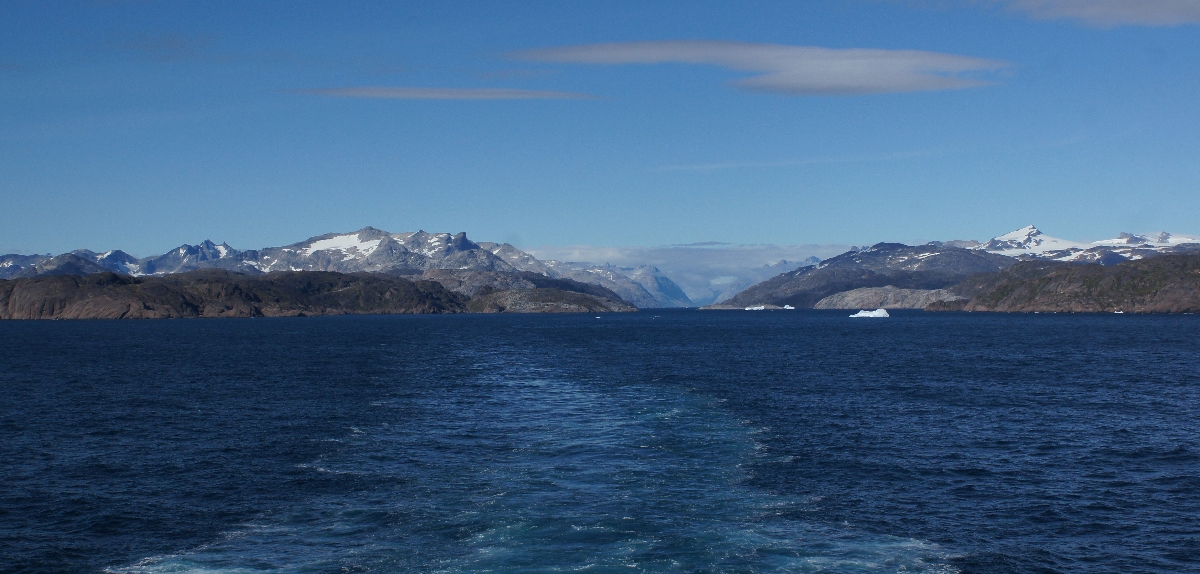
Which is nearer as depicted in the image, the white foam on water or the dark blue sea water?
the white foam on water

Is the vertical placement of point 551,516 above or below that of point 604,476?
below

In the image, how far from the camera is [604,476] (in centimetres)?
5638

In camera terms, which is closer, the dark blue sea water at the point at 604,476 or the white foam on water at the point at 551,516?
the white foam on water at the point at 551,516

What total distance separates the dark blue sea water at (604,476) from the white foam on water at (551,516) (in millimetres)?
188

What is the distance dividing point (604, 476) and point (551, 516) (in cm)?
993

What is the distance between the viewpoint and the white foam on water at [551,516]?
40.1 meters

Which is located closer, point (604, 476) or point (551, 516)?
point (551, 516)

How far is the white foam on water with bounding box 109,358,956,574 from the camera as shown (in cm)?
4006

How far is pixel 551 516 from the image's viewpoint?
46.8 meters

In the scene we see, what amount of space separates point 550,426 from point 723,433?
1492 centimetres

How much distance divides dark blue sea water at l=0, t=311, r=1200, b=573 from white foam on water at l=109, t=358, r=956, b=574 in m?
0.19

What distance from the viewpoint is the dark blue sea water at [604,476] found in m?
41.6

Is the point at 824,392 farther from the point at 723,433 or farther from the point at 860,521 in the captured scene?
the point at 860,521

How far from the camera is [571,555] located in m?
40.5
